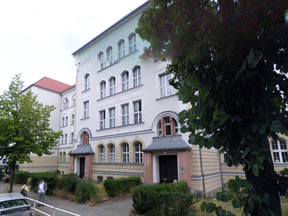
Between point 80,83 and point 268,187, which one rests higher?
point 80,83

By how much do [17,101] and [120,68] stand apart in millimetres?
10334

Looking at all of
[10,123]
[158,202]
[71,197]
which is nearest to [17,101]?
[10,123]

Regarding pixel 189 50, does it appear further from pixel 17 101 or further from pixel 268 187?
pixel 17 101

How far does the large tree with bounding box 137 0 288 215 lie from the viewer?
228cm

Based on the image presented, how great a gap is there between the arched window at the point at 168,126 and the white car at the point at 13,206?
10.4m

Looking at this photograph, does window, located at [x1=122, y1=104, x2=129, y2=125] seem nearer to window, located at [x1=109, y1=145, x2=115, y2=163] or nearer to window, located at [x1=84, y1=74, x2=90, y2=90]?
window, located at [x1=109, y1=145, x2=115, y2=163]

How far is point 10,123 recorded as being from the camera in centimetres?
1352

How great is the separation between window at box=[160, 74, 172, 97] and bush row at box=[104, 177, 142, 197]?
7.39 m

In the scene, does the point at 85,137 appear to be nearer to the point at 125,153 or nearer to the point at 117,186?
the point at 125,153

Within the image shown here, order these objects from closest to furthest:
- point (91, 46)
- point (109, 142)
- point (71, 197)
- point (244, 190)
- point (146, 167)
→ point (244, 190), point (71, 197), point (146, 167), point (109, 142), point (91, 46)

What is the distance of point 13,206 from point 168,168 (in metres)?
10.5

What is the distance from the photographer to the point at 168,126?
54.4 feet

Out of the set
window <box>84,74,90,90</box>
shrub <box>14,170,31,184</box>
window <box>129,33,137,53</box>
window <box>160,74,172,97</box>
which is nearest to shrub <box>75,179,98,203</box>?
window <box>160,74,172,97</box>

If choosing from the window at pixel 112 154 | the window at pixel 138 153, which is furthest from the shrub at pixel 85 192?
the window at pixel 112 154
